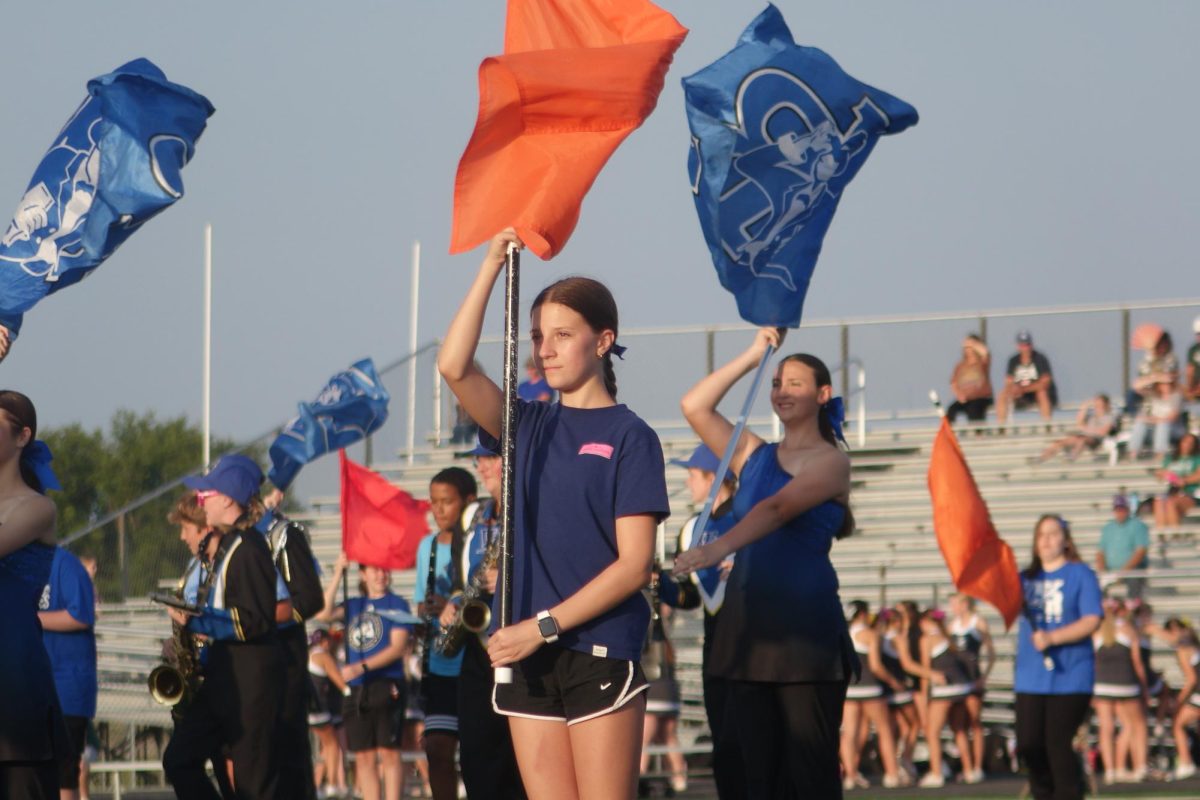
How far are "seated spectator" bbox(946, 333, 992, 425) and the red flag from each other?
10440 mm

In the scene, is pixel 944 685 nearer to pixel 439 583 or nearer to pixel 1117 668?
pixel 1117 668

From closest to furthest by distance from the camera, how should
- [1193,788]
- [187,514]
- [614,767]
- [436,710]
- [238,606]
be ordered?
[614,767], [238,606], [436,710], [187,514], [1193,788]

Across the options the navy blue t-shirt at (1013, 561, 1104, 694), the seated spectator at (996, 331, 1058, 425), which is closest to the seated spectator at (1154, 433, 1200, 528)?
the seated spectator at (996, 331, 1058, 425)

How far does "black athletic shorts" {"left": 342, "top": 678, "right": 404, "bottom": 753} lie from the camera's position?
44.4ft

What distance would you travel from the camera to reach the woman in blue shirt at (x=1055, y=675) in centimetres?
1128

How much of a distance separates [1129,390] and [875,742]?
7.01 m

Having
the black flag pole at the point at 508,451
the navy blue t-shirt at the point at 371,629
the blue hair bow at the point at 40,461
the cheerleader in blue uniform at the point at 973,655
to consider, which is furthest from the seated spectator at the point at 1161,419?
the black flag pole at the point at 508,451

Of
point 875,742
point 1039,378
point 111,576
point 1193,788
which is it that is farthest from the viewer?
point 1039,378

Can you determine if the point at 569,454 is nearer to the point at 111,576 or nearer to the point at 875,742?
the point at 875,742

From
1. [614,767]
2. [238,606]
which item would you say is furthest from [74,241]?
[614,767]

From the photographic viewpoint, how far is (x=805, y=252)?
7.91m

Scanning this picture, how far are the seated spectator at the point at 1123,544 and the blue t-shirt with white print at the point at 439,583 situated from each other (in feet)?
33.1

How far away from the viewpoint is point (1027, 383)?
24.3 meters

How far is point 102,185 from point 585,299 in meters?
2.74
